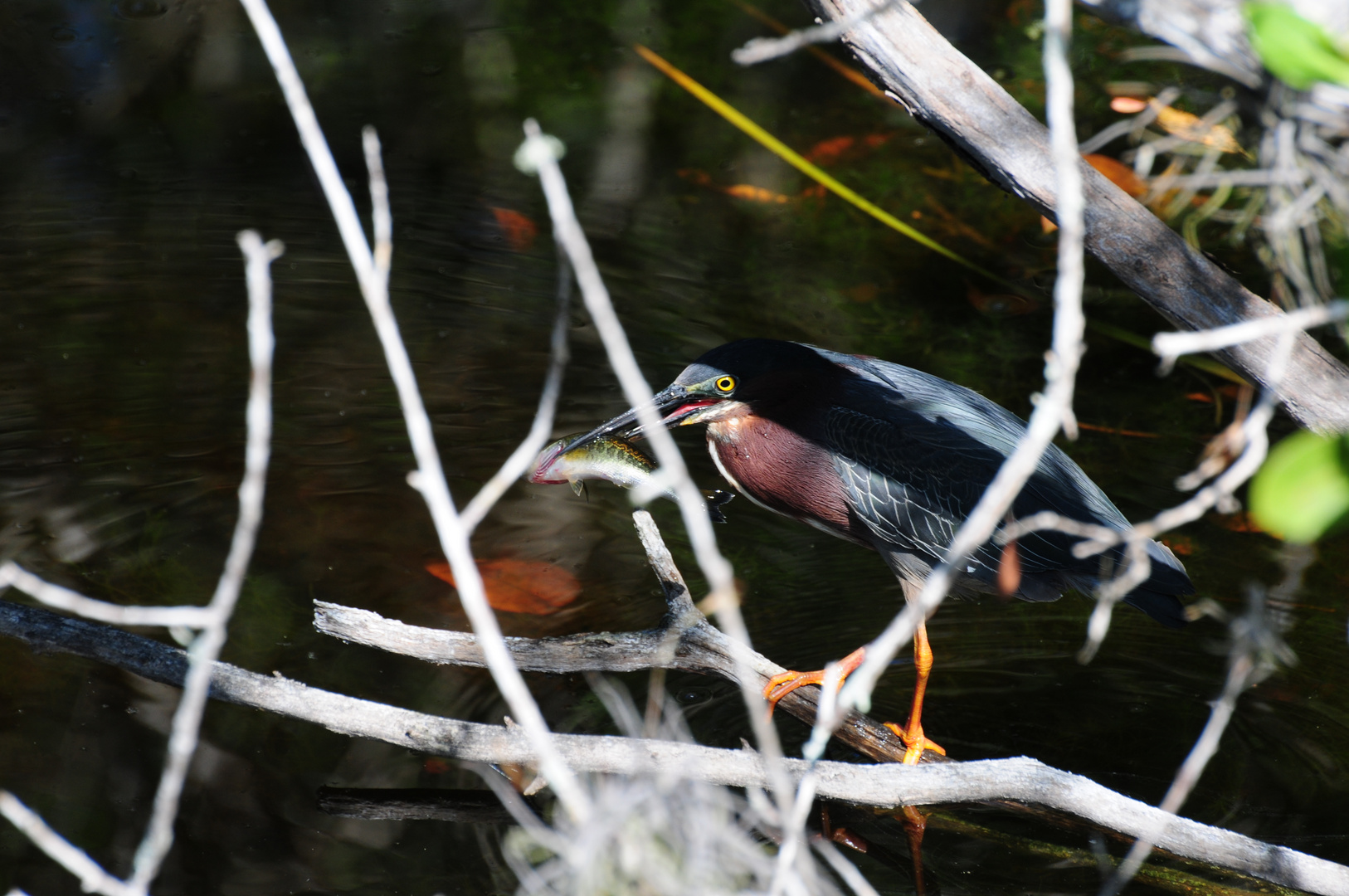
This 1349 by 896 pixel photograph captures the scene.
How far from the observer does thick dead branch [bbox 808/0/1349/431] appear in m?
1.97

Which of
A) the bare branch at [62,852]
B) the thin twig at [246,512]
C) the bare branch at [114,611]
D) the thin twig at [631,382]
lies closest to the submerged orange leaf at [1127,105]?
the thin twig at [631,382]

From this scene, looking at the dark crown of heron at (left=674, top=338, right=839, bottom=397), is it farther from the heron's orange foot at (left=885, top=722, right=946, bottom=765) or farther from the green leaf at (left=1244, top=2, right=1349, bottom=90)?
the green leaf at (left=1244, top=2, right=1349, bottom=90)

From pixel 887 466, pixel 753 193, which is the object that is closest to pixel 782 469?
pixel 887 466

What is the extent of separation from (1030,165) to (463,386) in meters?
2.57

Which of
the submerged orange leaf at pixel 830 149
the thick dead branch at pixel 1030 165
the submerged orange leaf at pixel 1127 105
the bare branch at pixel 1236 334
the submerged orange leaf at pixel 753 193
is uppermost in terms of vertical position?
the submerged orange leaf at pixel 1127 105

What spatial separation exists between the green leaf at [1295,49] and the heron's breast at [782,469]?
1.94 metres

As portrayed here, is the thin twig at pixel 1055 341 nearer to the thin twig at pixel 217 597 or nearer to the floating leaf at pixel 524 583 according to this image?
the thin twig at pixel 217 597

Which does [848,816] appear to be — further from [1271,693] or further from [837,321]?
[837,321]

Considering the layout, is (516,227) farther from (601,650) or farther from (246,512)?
(246,512)

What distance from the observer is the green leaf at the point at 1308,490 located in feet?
2.93

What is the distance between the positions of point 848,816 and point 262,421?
196 centimetres

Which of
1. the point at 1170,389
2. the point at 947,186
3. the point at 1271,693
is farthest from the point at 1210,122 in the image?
the point at 947,186

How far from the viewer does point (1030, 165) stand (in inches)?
78.9

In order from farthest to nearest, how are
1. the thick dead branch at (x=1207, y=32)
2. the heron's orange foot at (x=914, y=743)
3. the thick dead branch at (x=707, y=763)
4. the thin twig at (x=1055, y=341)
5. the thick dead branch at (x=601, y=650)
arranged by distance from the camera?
1. the heron's orange foot at (x=914, y=743)
2. the thick dead branch at (x=601, y=650)
3. the thick dead branch at (x=707, y=763)
4. the thick dead branch at (x=1207, y=32)
5. the thin twig at (x=1055, y=341)
